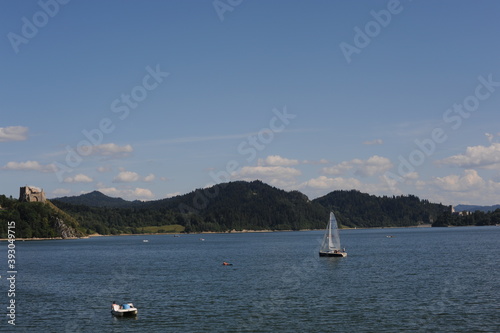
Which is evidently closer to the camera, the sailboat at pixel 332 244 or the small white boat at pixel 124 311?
the small white boat at pixel 124 311

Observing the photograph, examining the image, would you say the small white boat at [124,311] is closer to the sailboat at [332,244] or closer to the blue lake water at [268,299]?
the blue lake water at [268,299]

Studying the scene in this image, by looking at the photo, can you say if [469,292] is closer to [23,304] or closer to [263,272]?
[263,272]

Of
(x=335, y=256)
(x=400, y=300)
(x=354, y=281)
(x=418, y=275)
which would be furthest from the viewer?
(x=335, y=256)

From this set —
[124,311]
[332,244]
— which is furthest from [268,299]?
[332,244]

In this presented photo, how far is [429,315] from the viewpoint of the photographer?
216ft

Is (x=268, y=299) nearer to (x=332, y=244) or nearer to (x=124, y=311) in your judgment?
(x=124, y=311)

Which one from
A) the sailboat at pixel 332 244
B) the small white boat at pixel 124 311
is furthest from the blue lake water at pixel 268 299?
the sailboat at pixel 332 244

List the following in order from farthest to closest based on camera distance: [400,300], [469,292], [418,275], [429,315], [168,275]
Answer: [168,275]
[418,275]
[469,292]
[400,300]
[429,315]

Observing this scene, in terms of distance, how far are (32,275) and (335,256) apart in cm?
7920

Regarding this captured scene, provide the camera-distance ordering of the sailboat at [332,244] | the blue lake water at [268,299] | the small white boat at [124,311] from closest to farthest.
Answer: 1. the blue lake water at [268,299]
2. the small white boat at [124,311]
3. the sailboat at [332,244]

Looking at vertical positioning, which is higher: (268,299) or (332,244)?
(332,244)

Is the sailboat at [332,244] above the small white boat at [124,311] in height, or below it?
above

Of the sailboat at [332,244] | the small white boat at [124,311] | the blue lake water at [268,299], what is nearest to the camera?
the blue lake water at [268,299]

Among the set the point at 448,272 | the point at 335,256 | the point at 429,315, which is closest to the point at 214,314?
the point at 429,315
